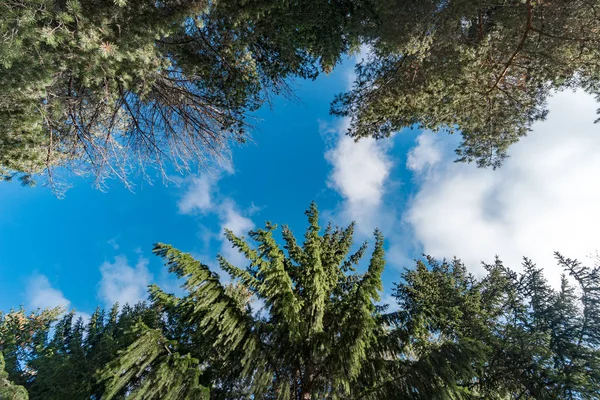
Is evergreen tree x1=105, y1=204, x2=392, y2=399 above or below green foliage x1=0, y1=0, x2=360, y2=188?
below

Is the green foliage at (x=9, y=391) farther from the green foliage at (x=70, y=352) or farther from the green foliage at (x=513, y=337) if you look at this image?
the green foliage at (x=513, y=337)

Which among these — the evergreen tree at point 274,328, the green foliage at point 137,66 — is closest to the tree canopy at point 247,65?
the green foliage at point 137,66

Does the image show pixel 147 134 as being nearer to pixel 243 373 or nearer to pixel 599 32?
pixel 243 373

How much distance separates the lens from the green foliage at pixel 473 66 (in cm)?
632

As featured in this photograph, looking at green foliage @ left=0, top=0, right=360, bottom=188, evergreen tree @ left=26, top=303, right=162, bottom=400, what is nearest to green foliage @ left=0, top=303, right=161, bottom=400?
evergreen tree @ left=26, top=303, right=162, bottom=400

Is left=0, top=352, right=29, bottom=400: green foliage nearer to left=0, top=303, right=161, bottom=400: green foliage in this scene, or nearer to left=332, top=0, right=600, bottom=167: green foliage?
left=0, top=303, right=161, bottom=400: green foliage

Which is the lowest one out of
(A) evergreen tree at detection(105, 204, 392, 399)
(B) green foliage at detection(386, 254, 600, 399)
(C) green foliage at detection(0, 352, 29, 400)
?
(C) green foliage at detection(0, 352, 29, 400)

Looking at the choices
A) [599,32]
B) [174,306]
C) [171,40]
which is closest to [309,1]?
[171,40]

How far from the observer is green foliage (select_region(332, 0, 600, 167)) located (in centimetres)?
632

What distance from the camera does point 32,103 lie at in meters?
4.67

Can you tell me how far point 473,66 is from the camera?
725 cm

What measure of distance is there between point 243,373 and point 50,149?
6.19 meters

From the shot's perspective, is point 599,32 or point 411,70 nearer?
point 599,32

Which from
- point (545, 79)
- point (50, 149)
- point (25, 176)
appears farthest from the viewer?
point (545, 79)
